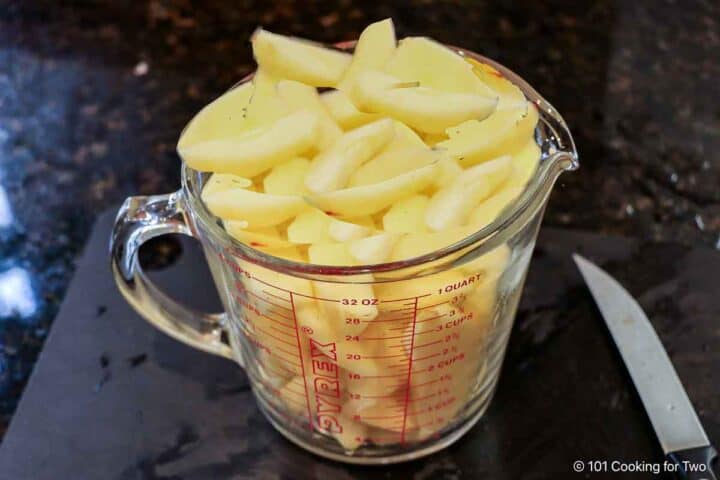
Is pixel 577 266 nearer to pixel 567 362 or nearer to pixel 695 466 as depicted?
pixel 567 362

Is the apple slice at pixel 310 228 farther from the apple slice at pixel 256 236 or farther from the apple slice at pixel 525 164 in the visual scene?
the apple slice at pixel 525 164

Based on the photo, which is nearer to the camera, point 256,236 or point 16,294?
point 256,236

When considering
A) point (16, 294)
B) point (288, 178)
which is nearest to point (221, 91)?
point (16, 294)

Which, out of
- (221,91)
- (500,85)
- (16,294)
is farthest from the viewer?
(221,91)

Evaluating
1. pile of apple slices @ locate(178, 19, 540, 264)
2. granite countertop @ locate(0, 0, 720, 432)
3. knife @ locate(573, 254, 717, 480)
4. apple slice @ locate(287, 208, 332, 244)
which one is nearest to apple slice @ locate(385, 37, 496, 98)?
pile of apple slices @ locate(178, 19, 540, 264)

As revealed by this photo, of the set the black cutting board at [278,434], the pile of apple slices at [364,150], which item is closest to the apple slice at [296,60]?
the pile of apple slices at [364,150]

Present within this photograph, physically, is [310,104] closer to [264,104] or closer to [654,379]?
[264,104]

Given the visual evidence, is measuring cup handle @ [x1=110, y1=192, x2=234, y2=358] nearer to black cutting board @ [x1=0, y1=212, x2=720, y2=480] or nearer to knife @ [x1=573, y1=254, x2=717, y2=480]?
black cutting board @ [x1=0, y1=212, x2=720, y2=480]

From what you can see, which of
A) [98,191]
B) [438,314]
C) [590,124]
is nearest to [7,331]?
[98,191]
